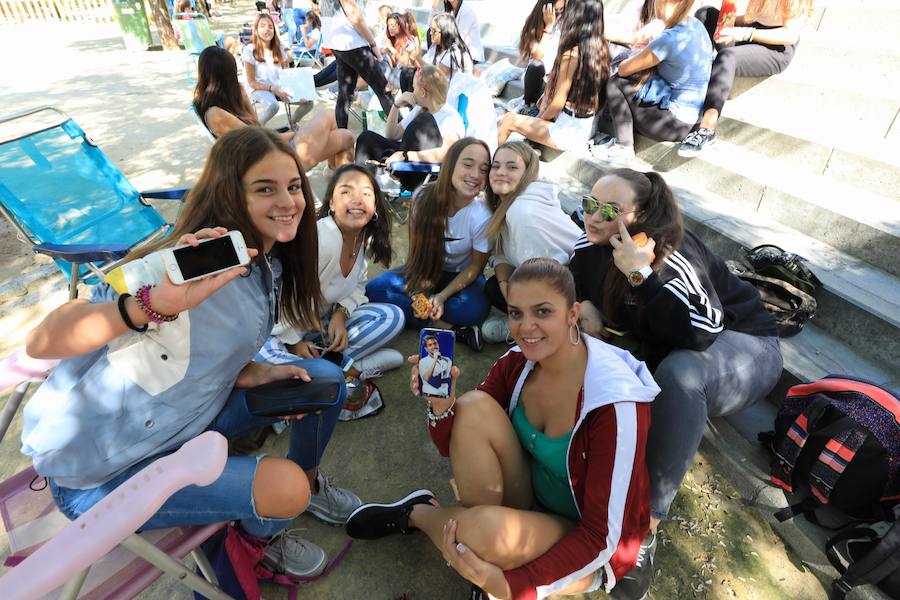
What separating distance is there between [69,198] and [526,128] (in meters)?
4.12

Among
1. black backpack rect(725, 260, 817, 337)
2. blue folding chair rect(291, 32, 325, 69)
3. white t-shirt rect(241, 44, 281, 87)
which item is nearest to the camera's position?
black backpack rect(725, 260, 817, 337)

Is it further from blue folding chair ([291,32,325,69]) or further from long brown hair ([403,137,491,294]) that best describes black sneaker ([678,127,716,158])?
blue folding chair ([291,32,325,69])

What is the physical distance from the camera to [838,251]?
10.3ft

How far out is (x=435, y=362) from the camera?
1.85m

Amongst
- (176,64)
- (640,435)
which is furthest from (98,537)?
(176,64)

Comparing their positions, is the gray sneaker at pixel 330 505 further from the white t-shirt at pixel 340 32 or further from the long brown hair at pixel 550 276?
the white t-shirt at pixel 340 32

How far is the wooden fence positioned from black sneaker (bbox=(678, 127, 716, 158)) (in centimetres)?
2129

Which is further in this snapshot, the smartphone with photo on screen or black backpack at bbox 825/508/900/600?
the smartphone with photo on screen

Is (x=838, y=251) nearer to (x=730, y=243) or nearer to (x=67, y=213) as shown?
(x=730, y=243)

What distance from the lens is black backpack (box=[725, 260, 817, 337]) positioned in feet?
8.52

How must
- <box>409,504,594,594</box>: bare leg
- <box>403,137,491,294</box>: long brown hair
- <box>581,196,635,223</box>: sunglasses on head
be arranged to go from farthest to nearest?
<box>403,137,491,294</box>: long brown hair, <box>581,196,635,223</box>: sunglasses on head, <box>409,504,594,594</box>: bare leg

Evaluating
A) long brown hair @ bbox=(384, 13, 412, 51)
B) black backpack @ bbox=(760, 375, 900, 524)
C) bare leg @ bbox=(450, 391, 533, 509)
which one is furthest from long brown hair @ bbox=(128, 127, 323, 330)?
long brown hair @ bbox=(384, 13, 412, 51)

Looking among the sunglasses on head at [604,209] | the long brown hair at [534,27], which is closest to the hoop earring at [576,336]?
the sunglasses on head at [604,209]

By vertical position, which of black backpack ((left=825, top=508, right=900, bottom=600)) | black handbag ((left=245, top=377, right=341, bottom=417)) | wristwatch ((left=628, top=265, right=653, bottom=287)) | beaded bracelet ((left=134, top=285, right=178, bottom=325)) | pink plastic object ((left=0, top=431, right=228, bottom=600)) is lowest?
black backpack ((left=825, top=508, right=900, bottom=600))
